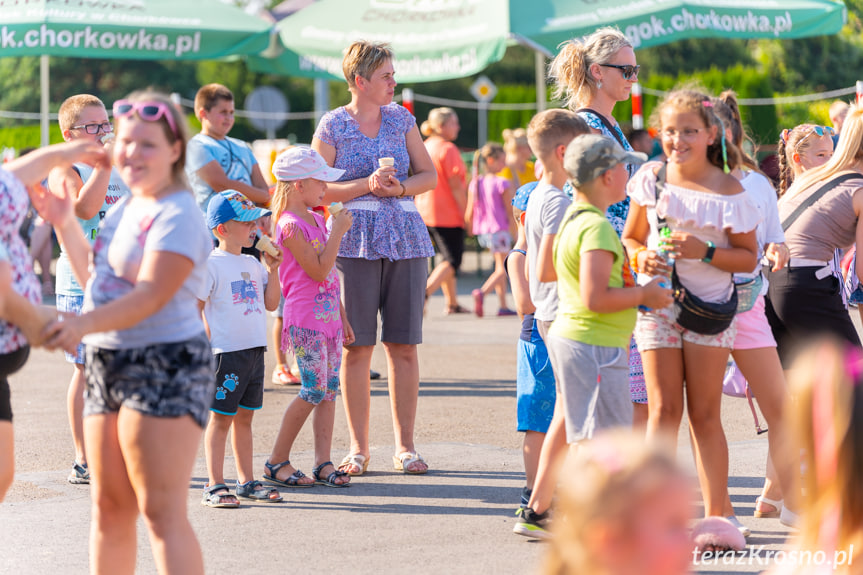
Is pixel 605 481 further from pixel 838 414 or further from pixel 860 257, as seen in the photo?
pixel 860 257

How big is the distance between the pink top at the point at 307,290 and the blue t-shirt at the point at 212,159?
5.28 feet

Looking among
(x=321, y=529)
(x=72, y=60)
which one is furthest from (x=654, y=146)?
(x=72, y=60)

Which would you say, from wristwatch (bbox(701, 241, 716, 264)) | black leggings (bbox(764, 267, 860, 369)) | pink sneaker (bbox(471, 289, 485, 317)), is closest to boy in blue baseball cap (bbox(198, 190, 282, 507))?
wristwatch (bbox(701, 241, 716, 264))

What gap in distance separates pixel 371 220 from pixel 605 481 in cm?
421

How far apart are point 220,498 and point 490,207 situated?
8.37m

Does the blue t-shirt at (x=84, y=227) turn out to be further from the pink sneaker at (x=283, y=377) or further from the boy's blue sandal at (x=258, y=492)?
the pink sneaker at (x=283, y=377)

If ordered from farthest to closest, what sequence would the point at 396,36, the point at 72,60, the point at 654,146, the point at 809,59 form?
the point at 72,60
the point at 809,59
the point at 654,146
the point at 396,36

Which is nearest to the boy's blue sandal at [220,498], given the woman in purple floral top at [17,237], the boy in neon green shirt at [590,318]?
the woman in purple floral top at [17,237]

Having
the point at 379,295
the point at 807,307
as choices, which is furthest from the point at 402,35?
the point at 807,307

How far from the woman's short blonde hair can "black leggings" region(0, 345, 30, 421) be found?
276 centimetres

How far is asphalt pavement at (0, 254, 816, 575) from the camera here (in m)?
4.47

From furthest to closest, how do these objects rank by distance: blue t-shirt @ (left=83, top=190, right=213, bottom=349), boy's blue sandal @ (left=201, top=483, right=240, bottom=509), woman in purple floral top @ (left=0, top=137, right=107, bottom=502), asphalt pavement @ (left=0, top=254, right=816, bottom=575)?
boy's blue sandal @ (left=201, top=483, right=240, bottom=509), asphalt pavement @ (left=0, top=254, right=816, bottom=575), woman in purple floral top @ (left=0, top=137, right=107, bottom=502), blue t-shirt @ (left=83, top=190, right=213, bottom=349)

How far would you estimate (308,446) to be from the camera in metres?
6.62

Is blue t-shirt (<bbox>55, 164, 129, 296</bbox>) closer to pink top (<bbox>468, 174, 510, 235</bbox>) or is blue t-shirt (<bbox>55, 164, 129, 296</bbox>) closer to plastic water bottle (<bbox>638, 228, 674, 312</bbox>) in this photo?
plastic water bottle (<bbox>638, 228, 674, 312</bbox>)
